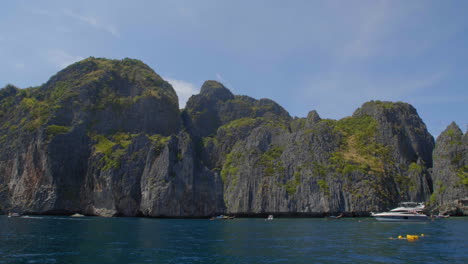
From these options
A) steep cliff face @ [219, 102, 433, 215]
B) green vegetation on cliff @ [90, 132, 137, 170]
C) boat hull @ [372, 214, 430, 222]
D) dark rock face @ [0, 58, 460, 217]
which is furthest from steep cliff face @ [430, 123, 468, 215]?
green vegetation on cliff @ [90, 132, 137, 170]

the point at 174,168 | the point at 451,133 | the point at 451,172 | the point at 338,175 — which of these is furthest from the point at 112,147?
the point at 451,133

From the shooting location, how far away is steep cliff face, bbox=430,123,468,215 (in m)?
142

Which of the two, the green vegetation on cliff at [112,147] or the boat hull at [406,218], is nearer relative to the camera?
the boat hull at [406,218]

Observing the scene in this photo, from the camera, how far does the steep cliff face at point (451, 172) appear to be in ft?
466

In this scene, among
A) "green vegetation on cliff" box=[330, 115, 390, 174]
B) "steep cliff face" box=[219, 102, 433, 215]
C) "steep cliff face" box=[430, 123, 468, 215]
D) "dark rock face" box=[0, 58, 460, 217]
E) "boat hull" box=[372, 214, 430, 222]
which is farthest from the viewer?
"green vegetation on cliff" box=[330, 115, 390, 174]

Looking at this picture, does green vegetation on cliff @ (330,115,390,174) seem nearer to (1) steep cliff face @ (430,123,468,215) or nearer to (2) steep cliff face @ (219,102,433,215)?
(2) steep cliff face @ (219,102,433,215)

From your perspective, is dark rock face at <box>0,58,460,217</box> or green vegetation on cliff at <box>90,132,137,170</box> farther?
green vegetation on cliff at <box>90,132,137,170</box>

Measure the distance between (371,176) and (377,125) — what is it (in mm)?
42870

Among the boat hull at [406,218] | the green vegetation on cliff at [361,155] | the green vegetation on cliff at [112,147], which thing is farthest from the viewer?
the green vegetation on cliff at [361,155]

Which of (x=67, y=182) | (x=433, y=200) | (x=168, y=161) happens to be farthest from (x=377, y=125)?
(x=67, y=182)

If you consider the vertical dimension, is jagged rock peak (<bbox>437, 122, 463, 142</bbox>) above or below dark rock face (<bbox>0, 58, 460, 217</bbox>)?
above

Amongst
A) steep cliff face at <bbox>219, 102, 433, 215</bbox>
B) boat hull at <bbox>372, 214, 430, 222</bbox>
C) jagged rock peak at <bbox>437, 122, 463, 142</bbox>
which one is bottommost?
boat hull at <bbox>372, 214, 430, 222</bbox>

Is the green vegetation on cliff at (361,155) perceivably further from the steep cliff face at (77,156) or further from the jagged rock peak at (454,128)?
the steep cliff face at (77,156)

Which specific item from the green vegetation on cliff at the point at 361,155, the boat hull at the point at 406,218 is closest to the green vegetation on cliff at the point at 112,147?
the green vegetation on cliff at the point at 361,155
